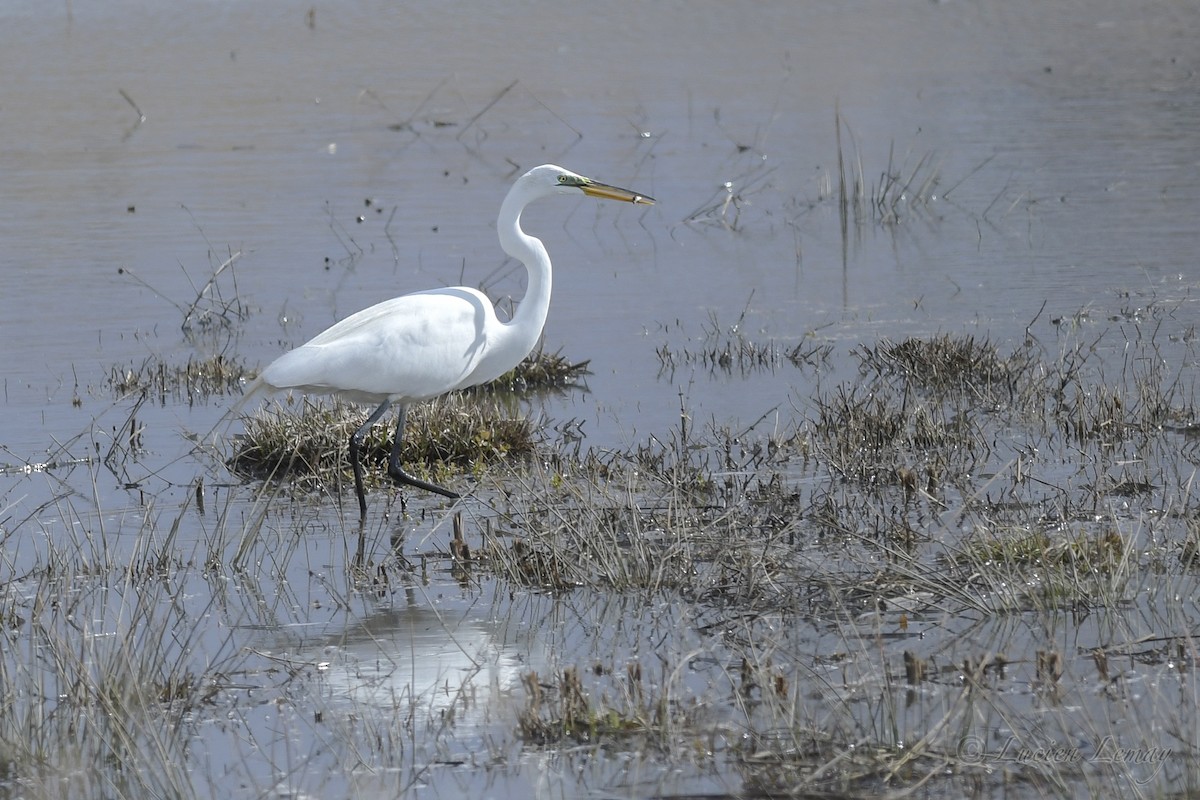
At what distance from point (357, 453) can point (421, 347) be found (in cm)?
61

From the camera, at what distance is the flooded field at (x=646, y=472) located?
4.33 m

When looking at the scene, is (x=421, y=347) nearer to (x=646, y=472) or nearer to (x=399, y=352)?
(x=399, y=352)

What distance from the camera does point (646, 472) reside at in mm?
6719

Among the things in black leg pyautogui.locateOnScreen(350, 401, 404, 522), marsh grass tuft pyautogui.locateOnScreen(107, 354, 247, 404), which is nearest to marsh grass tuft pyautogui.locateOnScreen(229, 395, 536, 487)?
black leg pyautogui.locateOnScreen(350, 401, 404, 522)

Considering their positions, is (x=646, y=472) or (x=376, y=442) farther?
(x=376, y=442)

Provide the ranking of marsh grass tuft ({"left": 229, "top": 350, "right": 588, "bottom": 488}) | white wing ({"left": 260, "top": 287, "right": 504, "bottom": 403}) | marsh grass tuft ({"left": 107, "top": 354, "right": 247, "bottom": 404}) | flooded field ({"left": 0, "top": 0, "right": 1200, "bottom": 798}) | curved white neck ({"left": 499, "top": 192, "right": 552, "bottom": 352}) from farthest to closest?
marsh grass tuft ({"left": 107, "top": 354, "right": 247, "bottom": 404}), marsh grass tuft ({"left": 229, "top": 350, "right": 588, "bottom": 488}), curved white neck ({"left": 499, "top": 192, "right": 552, "bottom": 352}), white wing ({"left": 260, "top": 287, "right": 504, "bottom": 403}), flooded field ({"left": 0, "top": 0, "right": 1200, "bottom": 798})

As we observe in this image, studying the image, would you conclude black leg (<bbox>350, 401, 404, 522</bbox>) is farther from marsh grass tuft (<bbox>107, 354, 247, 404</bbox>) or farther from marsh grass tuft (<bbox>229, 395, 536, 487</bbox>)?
marsh grass tuft (<bbox>107, 354, 247, 404</bbox>)

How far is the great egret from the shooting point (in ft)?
23.6

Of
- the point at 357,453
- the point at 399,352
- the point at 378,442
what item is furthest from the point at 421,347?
the point at 378,442

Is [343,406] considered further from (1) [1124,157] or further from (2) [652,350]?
(1) [1124,157]

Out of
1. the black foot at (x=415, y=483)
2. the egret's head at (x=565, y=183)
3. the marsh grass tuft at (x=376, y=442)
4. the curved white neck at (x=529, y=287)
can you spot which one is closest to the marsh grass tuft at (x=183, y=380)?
the marsh grass tuft at (x=376, y=442)

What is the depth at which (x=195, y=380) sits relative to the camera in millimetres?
9992

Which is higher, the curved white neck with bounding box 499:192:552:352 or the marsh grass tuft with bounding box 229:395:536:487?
the curved white neck with bounding box 499:192:552:352

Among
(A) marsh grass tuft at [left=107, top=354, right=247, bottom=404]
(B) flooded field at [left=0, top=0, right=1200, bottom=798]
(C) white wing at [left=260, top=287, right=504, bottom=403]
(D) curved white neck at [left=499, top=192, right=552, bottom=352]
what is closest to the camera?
(B) flooded field at [left=0, top=0, right=1200, bottom=798]
